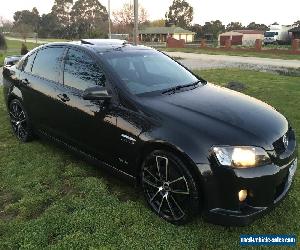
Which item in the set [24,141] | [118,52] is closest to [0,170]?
[24,141]

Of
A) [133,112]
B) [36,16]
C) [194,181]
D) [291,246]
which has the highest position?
[36,16]

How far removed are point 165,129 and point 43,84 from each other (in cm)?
231

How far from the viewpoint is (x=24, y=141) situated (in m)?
5.84

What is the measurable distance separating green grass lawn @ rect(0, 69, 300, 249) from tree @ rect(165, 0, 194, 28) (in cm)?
8501

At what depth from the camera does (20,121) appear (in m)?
5.79

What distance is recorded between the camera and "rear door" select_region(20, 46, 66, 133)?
4.77 meters

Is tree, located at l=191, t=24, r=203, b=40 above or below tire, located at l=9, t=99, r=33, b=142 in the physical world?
above

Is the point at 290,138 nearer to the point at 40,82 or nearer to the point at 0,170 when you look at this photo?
the point at 40,82

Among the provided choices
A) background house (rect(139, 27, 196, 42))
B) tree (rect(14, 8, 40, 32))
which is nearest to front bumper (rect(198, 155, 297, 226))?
background house (rect(139, 27, 196, 42))

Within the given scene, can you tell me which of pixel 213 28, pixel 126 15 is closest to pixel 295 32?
pixel 213 28

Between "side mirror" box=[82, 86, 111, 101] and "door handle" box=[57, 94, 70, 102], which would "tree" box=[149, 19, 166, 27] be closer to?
"door handle" box=[57, 94, 70, 102]

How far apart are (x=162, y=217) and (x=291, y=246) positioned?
123 cm

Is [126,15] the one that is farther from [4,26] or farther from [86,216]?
[86,216]

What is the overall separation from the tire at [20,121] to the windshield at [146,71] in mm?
2034
